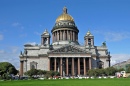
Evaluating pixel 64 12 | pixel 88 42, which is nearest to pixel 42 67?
pixel 88 42

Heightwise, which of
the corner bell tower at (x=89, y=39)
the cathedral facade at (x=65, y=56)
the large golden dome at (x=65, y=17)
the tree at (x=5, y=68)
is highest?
the large golden dome at (x=65, y=17)

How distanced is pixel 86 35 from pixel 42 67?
26.8 meters

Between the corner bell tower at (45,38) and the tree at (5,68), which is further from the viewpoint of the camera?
the corner bell tower at (45,38)

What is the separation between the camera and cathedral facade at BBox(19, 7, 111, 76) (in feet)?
293

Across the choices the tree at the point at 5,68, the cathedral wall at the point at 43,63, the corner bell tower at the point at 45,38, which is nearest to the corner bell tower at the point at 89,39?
the corner bell tower at the point at 45,38

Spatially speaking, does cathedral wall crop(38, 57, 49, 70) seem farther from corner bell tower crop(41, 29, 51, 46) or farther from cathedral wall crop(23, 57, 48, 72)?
corner bell tower crop(41, 29, 51, 46)

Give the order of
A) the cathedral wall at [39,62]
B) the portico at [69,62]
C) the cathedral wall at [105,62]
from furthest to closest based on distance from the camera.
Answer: the cathedral wall at [105,62] → the cathedral wall at [39,62] → the portico at [69,62]

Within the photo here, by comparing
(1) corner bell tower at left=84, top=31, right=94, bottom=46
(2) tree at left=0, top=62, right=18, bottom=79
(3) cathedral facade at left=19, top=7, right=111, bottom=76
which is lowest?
(2) tree at left=0, top=62, right=18, bottom=79

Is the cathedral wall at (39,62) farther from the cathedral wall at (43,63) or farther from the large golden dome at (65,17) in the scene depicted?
the large golden dome at (65,17)

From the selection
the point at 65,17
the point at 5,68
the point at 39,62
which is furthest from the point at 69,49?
the point at 5,68

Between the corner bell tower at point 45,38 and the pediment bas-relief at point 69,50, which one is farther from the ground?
the corner bell tower at point 45,38

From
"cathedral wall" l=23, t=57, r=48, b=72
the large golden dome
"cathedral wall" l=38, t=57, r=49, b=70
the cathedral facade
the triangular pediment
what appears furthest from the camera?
the large golden dome

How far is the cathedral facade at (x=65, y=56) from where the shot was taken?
293 ft

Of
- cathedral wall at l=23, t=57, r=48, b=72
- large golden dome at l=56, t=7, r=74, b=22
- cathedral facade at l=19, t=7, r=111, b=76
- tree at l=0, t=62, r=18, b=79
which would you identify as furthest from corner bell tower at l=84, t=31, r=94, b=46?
tree at l=0, t=62, r=18, b=79
